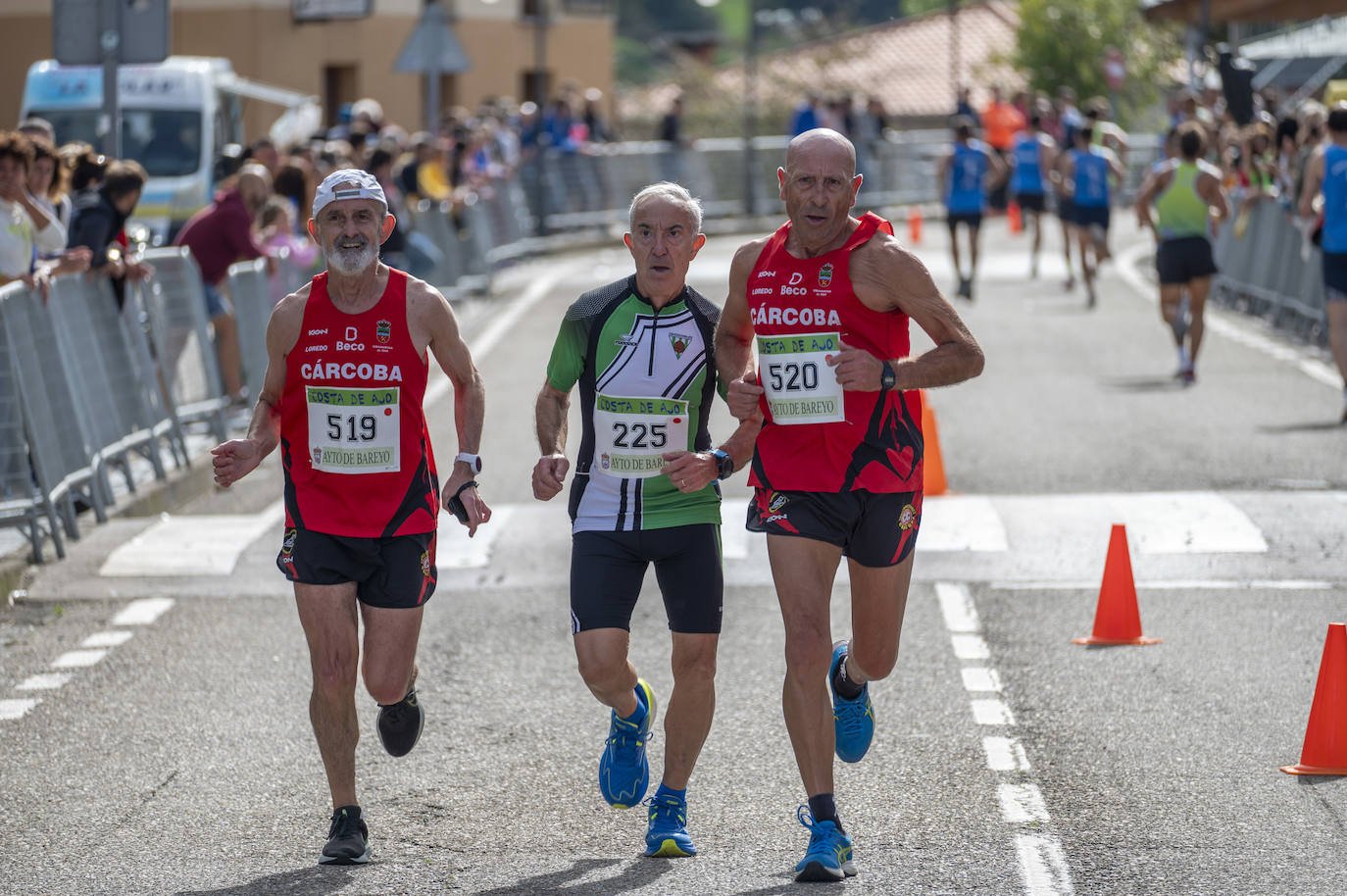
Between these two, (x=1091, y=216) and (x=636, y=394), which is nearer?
(x=636, y=394)

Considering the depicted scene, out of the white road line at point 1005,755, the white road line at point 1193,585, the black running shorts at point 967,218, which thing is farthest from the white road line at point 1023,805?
the black running shorts at point 967,218

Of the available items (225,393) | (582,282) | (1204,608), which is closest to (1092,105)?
(582,282)

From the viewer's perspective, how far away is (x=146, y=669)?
8.84 metres

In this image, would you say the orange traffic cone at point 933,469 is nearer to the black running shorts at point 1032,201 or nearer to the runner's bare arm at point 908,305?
the runner's bare arm at point 908,305

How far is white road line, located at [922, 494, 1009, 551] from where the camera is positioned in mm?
11133

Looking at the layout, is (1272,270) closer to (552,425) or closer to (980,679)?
(980,679)

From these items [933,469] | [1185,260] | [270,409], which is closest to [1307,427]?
[1185,260]

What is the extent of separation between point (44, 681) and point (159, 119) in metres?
19.7

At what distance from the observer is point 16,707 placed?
8211mm

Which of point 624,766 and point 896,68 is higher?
point 896,68

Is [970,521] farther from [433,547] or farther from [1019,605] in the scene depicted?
[433,547]

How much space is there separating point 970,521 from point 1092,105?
1613cm

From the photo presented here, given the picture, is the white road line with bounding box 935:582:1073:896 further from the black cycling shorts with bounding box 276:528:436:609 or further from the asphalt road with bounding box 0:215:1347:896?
the black cycling shorts with bounding box 276:528:436:609

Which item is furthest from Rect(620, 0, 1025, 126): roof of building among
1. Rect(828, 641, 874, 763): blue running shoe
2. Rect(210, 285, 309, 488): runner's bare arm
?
Rect(210, 285, 309, 488): runner's bare arm
